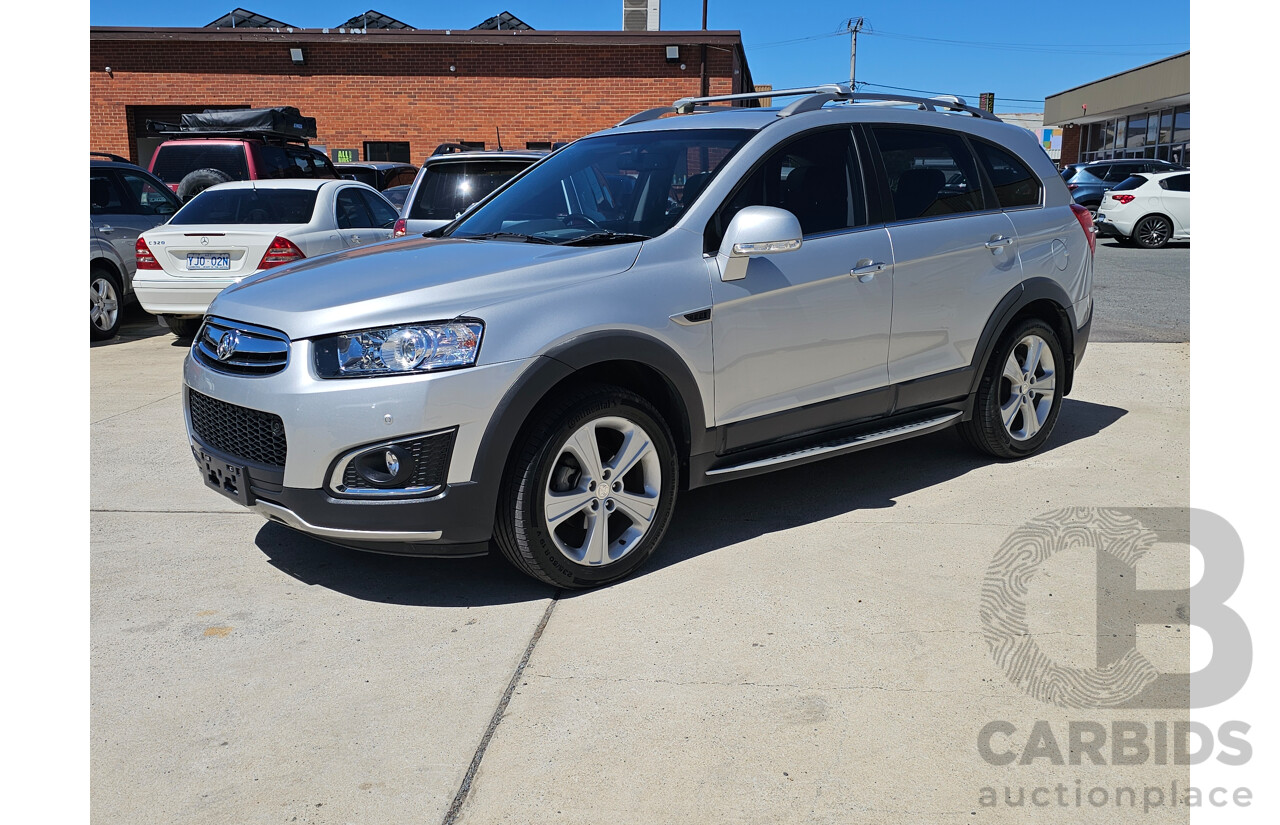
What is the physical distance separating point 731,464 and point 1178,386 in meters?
4.86

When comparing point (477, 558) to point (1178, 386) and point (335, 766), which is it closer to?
point (335, 766)

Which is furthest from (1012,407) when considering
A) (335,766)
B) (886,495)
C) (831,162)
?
(335,766)

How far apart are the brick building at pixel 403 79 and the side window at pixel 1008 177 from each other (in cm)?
1835

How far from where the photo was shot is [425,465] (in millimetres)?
3562

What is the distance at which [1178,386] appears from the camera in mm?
7648

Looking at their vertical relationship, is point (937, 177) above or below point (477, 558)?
above

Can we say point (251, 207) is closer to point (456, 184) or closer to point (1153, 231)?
point (456, 184)

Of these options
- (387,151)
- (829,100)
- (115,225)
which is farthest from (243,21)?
Answer: (829,100)

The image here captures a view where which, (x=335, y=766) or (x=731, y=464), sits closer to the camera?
(x=335, y=766)

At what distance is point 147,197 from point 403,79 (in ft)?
43.0

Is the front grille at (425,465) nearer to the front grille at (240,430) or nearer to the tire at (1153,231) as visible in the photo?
the front grille at (240,430)

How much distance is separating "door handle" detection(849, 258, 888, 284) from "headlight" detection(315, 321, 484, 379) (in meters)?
1.89

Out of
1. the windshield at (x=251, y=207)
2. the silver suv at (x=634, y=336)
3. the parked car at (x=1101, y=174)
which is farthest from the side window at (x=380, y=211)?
the parked car at (x=1101, y=174)

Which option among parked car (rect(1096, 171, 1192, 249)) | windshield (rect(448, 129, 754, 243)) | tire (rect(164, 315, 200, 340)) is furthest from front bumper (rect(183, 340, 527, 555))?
parked car (rect(1096, 171, 1192, 249))
